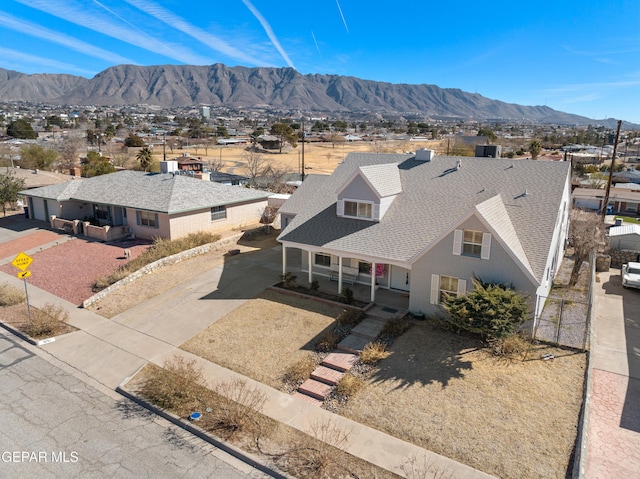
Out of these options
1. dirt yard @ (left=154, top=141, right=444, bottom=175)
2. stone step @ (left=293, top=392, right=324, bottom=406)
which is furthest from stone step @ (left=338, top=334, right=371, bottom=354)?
dirt yard @ (left=154, top=141, right=444, bottom=175)

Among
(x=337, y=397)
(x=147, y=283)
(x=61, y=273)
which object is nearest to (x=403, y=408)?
(x=337, y=397)

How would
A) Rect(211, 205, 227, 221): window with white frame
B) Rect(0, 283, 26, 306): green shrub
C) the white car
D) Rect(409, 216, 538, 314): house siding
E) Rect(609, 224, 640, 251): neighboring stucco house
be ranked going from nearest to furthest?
Rect(409, 216, 538, 314): house siding < Rect(0, 283, 26, 306): green shrub < the white car < Rect(609, 224, 640, 251): neighboring stucco house < Rect(211, 205, 227, 221): window with white frame

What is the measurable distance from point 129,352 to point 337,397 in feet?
29.4

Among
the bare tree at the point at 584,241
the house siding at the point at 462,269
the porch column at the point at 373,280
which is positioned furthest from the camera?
the bare tree at the point at 584,241

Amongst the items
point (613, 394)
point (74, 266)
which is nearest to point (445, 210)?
point (613, 394)

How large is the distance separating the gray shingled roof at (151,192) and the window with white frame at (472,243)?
20.4m

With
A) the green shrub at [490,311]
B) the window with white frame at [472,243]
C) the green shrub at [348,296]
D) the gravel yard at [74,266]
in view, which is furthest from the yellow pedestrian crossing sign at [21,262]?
the window with white frame at [472,243]

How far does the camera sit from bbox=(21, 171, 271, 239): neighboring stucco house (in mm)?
32094

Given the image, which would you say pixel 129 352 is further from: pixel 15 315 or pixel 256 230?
pixel 256 230

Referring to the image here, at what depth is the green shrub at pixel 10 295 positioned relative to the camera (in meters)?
22.5

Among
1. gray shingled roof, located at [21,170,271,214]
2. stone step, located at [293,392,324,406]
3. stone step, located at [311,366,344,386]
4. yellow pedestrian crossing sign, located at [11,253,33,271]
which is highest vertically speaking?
gray shingled roof, located at [21,170,271,214]

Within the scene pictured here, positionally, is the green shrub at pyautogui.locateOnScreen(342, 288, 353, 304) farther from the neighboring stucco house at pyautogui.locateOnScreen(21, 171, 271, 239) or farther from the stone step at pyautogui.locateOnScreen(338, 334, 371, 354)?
the neighboring stucco house at pyautogui.locateOnScreen(21, 171, 271, 239)

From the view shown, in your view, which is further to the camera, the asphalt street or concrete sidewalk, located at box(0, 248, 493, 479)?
concrete sidewalk, located at box(0, 248, 493, 479)

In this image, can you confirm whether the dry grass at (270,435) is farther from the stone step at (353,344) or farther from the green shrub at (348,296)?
the green shrub at (348,296)
